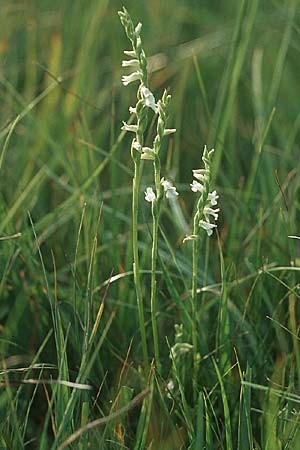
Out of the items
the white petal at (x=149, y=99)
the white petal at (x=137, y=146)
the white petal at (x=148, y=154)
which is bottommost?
the white petal at (x=148, y=154)

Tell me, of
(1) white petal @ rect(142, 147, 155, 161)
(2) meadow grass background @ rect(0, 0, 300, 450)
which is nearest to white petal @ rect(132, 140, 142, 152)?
(1) white petal @ rect(142, 147, 155, 161)

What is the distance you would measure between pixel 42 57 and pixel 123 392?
181cm

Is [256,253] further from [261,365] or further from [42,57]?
[42,57]

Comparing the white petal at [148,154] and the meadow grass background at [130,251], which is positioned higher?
the white petal at [148,154]

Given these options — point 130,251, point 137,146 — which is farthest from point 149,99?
point 130,251

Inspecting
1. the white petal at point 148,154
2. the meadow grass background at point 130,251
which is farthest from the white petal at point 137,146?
the meadow grass background at point 130,251

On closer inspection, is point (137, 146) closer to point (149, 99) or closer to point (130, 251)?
point (149, 99)

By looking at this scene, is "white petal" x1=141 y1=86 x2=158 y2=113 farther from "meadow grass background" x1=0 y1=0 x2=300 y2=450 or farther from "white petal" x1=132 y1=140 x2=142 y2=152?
"meadow grass background" x1=0 y1=0 x2=300 y2=450

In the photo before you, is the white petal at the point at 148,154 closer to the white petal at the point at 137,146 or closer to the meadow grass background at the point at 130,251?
the white petal at the point at 137,146

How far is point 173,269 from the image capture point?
210 cm

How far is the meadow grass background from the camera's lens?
1.52 m

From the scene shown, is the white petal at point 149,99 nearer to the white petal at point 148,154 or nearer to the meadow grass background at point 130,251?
the white petal at point 148,154

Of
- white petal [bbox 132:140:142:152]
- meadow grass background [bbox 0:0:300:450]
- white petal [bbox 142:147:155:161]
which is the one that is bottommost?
meadow grass background [bbox 0:0:300:450]

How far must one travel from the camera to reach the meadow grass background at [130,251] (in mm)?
1523
